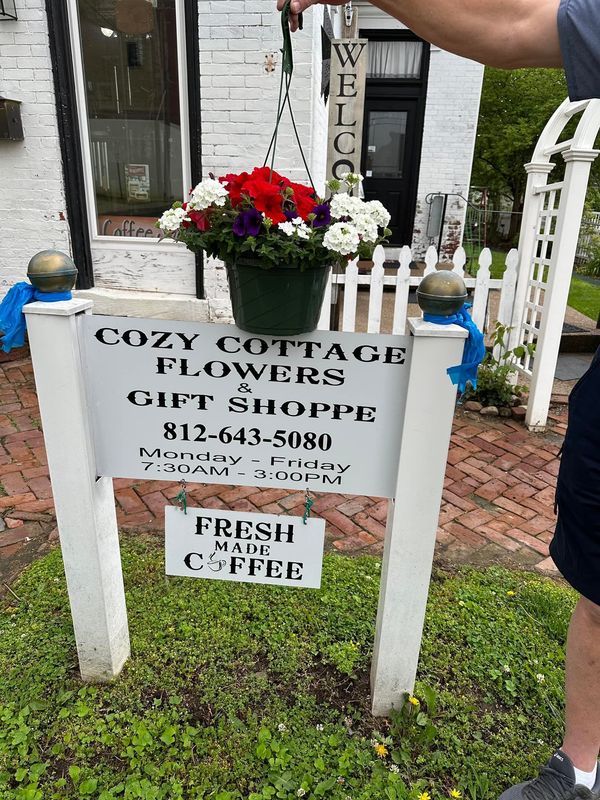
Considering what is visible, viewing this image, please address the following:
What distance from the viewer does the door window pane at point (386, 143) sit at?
28.9 ft

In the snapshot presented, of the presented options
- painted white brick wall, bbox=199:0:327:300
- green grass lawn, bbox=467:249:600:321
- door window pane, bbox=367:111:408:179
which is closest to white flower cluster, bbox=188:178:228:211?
painted white brick wall, bbox=199:0:327:300

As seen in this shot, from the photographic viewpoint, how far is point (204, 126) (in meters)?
4.13

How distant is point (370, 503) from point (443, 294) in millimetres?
1949

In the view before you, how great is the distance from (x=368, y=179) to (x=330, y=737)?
872 centimetres

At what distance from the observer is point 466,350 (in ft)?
4.98

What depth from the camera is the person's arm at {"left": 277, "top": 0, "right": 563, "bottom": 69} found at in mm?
1093

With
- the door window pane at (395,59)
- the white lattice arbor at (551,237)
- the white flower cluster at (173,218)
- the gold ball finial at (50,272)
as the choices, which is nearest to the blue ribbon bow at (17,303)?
the gold ball finial at (50,272)

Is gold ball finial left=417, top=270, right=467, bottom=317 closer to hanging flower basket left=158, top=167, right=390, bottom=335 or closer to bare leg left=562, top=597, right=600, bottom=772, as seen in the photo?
hanging flower basket left=158, top=167, right=390, bottom=335

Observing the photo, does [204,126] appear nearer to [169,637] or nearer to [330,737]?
[169,637]

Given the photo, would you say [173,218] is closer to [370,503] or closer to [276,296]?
[276,296]

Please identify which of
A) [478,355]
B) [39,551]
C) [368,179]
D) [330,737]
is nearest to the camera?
[478,355]

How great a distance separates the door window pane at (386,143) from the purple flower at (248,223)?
8.25 m

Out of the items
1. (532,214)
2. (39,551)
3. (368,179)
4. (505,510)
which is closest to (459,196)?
(368,179)

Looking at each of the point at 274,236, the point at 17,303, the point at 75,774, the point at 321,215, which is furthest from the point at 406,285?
the point at 75,774
